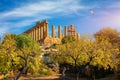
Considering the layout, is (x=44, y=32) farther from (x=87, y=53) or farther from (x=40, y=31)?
(x=87, y=53)

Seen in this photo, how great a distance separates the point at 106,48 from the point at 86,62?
3.73 m

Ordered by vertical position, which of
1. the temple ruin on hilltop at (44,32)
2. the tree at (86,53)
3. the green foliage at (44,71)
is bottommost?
the green foliage at (44,71)

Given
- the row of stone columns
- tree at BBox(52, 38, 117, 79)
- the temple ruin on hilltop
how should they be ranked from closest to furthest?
1. tree at BBox(52, 38, 117, 79)
2. the temple ruin on hilltop
3. the row of stone columns

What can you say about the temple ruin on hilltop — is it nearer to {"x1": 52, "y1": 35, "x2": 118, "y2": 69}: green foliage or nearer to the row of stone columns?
the row of stone columns

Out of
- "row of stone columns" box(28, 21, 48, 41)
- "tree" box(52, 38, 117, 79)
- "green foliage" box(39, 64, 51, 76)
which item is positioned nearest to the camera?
"tree" box(52, 38, 117, 79)

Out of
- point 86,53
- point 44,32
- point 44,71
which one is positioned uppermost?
point 44,32

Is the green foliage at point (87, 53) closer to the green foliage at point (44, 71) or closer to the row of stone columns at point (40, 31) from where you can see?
the green foliage at point (44, 71)

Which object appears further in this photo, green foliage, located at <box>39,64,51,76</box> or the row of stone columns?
the row of stone columns

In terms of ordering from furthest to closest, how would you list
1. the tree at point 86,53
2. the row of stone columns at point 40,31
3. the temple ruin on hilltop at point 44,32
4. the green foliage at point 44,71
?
the row of stone columns at point 40,31 < the temple ruin on hilltop at point 44,32 < the green foliage at point 44,71 < the tree at point 86,53

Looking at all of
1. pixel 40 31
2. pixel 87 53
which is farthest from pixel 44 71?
pixel 40 31

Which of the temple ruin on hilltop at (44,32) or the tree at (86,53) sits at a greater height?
the temple ruin on hilltop at (44,32)

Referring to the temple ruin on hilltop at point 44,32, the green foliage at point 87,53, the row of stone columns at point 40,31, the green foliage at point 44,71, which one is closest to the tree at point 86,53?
the green foliage at point 87,53

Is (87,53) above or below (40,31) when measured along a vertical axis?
below

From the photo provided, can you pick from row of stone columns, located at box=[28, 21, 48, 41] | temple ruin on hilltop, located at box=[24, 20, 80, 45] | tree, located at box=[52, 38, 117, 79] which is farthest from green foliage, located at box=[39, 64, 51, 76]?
row of stone columns, located at box=[28, 21, 48, 41]
